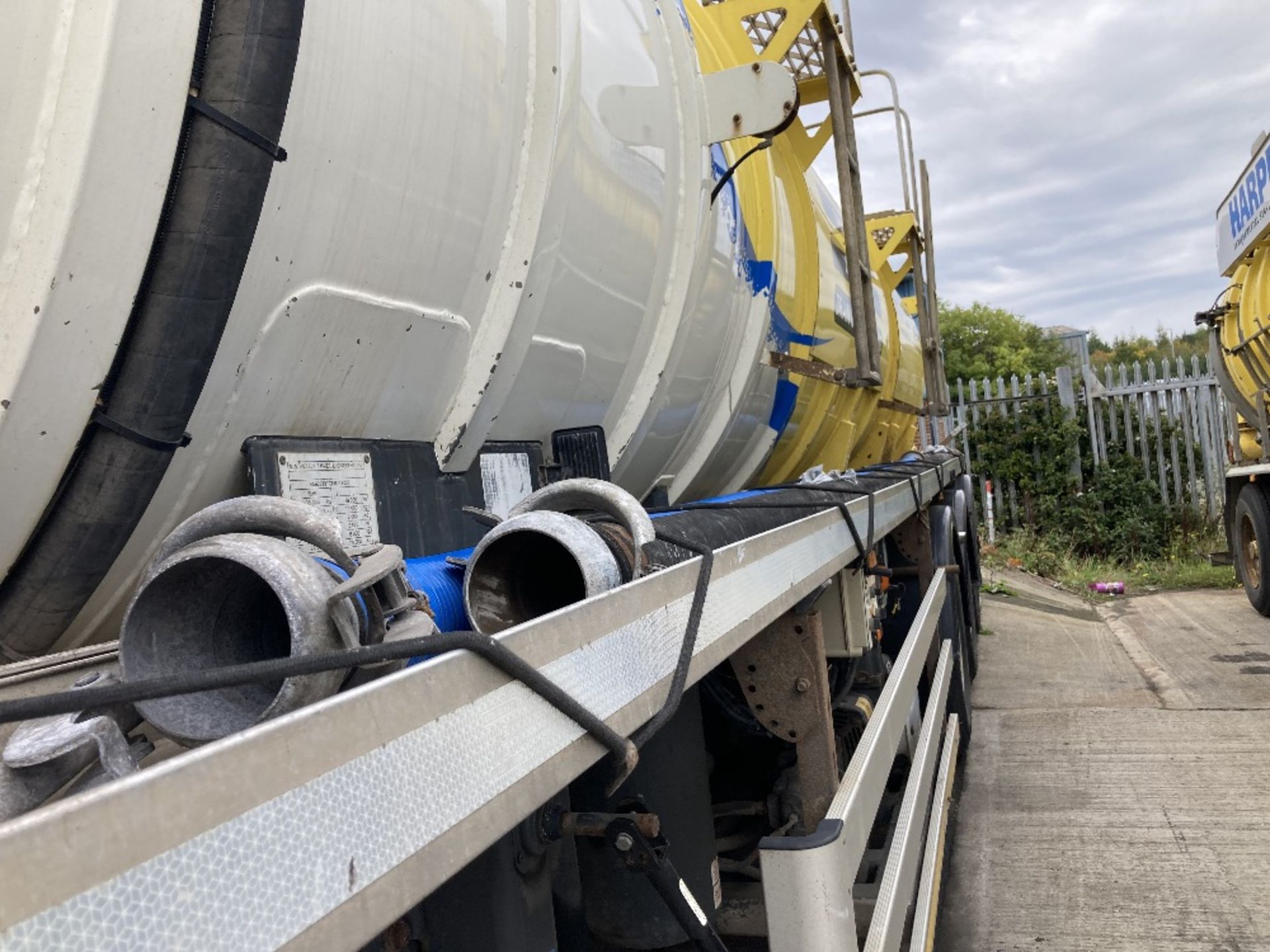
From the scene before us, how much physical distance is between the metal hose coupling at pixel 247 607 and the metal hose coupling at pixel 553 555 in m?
0.24

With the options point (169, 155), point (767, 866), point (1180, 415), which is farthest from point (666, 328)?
point (1180, 415)

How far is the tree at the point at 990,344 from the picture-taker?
36000mm

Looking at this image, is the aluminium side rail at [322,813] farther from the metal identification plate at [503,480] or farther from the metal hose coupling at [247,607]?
the metal identification plate at [503,480]

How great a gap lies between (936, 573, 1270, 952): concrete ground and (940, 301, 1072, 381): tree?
2811cm

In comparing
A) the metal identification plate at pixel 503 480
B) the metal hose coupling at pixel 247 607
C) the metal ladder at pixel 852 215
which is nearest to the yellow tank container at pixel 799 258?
the metal ladder at pixel 852 215

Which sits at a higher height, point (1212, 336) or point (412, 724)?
point (1212, 336)

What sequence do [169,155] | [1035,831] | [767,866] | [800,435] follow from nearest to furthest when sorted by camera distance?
[169,155]
[767,866]
[800,435]
[1035,831]

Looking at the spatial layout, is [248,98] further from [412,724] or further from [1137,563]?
[1137,563]

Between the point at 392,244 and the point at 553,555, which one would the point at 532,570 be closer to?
the point at 553,555

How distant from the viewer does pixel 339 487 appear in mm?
1650

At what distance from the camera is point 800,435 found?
4070 millimetres

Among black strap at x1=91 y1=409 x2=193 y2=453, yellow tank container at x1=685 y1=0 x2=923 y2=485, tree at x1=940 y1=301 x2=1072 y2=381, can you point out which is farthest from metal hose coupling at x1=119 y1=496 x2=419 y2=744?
tree at x1=940 y1=301 x2=1072 y2=381

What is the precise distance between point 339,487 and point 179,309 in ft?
1.50

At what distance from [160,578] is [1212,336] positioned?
10256 mm
